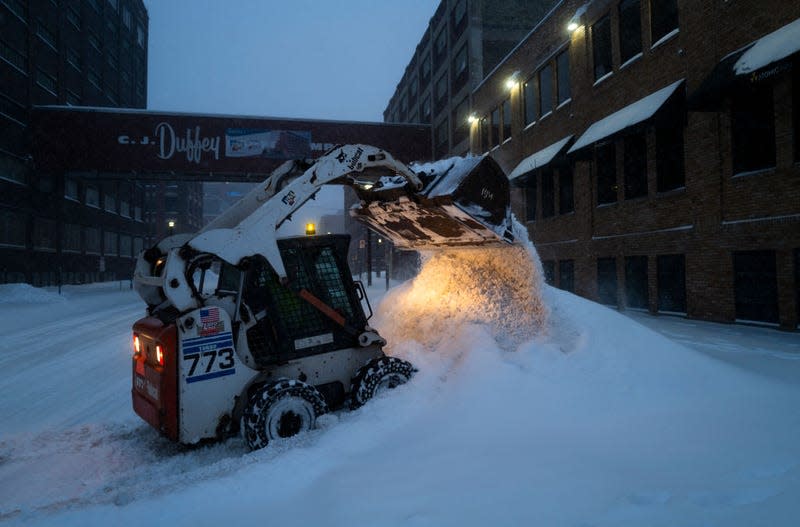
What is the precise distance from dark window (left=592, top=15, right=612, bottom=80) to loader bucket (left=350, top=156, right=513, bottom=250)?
41.8ft

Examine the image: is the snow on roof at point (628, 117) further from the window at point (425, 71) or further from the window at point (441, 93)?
the window at point (425, 71)

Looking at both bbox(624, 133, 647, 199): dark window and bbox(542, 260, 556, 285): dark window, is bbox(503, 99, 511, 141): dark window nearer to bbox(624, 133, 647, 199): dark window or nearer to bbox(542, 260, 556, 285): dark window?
bbox(542, 260, 556, 285): dark window

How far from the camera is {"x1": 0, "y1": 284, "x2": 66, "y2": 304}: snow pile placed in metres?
20.4

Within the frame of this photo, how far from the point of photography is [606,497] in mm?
3010

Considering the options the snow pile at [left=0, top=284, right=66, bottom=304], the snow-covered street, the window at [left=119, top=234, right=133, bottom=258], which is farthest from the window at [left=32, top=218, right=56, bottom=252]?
the snow-covered street

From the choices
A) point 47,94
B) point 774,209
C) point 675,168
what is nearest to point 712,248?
point 774,209

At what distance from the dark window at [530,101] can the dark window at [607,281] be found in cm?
771

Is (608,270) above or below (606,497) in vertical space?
above

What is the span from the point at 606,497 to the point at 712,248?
10.6 m

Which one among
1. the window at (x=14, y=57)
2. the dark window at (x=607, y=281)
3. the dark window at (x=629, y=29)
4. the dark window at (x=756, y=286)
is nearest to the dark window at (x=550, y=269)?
the dark window at (x=607, y=281)

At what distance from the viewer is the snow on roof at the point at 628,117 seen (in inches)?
492

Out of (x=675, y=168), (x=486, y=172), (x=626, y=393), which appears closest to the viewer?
(x=626, y=393)

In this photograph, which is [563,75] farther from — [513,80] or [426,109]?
[426,109]

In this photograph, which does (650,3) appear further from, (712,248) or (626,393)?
(626,393)
